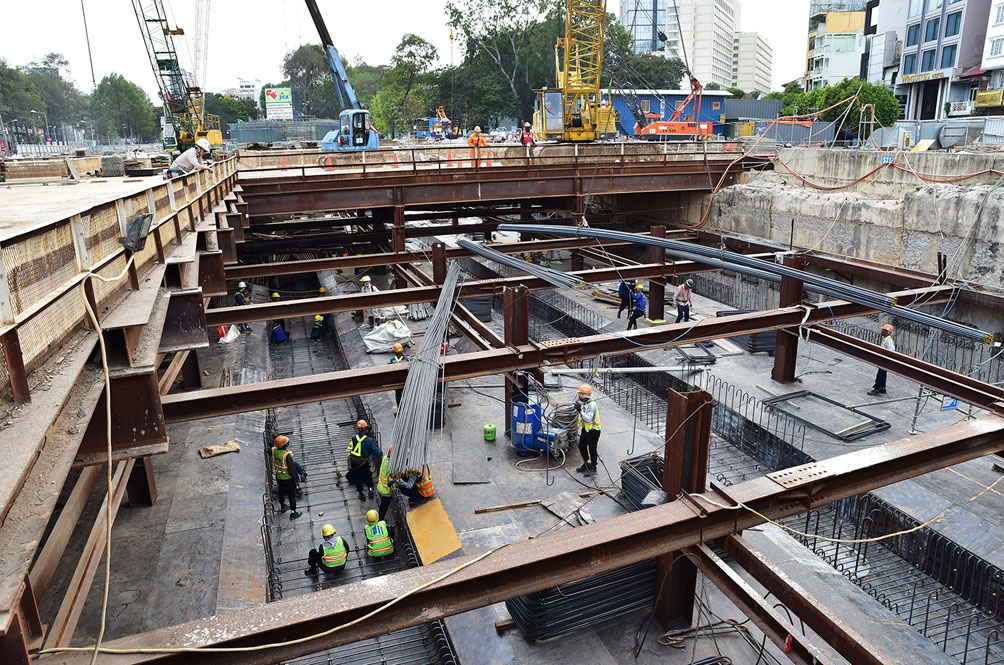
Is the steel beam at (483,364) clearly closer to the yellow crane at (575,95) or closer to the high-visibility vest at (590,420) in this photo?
the high-visibility vest at (590,420)

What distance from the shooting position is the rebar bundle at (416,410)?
29.6 ft

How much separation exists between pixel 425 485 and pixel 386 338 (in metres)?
8.50

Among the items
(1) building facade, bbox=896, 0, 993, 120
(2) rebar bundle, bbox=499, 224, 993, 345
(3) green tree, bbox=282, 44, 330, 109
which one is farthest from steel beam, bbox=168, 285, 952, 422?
(3) green tree, bbox=282, 44, 330, 109

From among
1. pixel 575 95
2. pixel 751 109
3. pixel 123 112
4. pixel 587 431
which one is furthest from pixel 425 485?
pixel 123 112

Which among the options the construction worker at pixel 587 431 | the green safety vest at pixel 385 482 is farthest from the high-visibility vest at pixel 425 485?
the construction worker at pixel 587 431

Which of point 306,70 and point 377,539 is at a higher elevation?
point 306,70

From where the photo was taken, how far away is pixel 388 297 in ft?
42.9

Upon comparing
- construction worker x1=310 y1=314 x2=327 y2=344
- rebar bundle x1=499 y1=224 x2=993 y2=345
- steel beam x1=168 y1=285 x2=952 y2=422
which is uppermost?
rebar bundle x1=499 y1=224 x2=993 y2=345

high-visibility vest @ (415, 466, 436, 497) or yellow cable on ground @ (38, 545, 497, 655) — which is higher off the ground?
yellow cable on ground @ (38, 545, 497, 655)

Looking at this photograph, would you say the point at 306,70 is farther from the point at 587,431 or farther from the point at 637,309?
the point at 587,431

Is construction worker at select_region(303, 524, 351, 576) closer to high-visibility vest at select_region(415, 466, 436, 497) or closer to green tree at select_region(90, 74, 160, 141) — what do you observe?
high-visibility vest at select_region(415, 466, 436, 497)

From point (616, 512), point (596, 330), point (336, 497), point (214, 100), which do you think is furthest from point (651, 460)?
point (214, 100)

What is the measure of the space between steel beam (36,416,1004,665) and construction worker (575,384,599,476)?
6098 millimetres

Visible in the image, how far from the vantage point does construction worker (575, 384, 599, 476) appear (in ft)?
39.4
